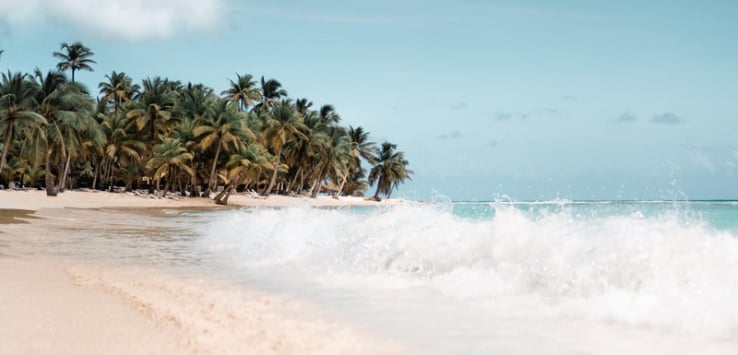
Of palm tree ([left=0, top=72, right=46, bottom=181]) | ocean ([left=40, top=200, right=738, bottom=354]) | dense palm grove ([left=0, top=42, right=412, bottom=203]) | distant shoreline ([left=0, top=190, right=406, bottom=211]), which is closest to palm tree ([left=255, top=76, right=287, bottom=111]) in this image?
dense palm grove ([left=0, top=42, right=412, bottom=203])

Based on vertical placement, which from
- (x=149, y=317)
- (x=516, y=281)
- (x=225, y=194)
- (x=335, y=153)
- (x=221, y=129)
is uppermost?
(x=335, y=153)

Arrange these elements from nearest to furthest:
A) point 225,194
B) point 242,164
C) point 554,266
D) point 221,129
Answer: point 554,266 → point 242,164 → point 221,129 → point 225,194

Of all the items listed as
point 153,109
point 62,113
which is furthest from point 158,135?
point 62,113

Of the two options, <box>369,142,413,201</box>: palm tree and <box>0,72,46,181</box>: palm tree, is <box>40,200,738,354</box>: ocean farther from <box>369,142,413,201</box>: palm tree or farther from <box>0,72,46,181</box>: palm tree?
<box>369,142,413,201</box>: palm tree

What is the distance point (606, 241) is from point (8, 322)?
5.93 m

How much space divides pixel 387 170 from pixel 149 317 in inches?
2991

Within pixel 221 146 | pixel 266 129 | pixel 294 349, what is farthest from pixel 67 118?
pixel 294 349

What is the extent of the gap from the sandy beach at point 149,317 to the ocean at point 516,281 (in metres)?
0.40

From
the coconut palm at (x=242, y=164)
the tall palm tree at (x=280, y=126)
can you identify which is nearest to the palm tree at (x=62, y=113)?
the coconut palm at (x=242, y=164)

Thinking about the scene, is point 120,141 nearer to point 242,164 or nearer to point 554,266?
point 242,164

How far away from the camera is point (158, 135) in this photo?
50.8 m

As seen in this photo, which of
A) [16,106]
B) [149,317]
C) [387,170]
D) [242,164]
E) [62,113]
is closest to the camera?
[149,317]

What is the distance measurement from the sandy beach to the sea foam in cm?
153

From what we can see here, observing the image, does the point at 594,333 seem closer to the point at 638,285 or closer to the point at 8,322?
→ the point at 638,285
